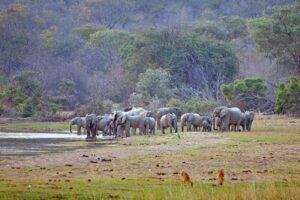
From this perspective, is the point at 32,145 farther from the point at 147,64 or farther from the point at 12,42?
the point at 12,42

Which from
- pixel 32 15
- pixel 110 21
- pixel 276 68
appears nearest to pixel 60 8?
pixel 110 21

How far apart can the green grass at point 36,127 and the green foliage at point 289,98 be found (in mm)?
13780

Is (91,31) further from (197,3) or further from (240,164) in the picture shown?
(240,164)

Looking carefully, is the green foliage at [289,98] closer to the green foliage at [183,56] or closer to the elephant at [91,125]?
the elephant at [91,125]

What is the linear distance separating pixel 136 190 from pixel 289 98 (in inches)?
1230

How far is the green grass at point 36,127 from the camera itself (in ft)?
157

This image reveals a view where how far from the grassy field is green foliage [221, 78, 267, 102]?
67.6 feet

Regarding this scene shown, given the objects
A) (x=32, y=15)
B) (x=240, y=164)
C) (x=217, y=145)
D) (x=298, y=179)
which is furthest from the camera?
(x=32, y=15)

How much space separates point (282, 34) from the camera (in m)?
62.3

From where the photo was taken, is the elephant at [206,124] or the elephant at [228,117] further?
the elephant at [206,124]

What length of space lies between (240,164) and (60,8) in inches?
3519

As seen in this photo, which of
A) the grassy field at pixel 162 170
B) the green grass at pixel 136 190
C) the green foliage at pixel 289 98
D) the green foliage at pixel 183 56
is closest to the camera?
the green grass at pixel 136 190

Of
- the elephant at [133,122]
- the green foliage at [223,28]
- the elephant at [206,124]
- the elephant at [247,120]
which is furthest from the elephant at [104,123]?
the green foliage at [223,28]

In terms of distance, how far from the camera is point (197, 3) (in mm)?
116312
